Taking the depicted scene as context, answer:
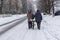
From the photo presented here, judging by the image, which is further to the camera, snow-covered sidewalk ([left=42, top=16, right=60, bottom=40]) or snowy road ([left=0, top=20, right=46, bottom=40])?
snow-covered sidewalk ([left=42, top=16, right=60, bottom=40])

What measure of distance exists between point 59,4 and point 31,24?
106 meters

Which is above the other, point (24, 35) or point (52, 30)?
point (24, 35)

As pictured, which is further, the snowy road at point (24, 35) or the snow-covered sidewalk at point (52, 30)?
the snow-covered sidewalk at point (52, 30)

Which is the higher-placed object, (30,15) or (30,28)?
(30,15)

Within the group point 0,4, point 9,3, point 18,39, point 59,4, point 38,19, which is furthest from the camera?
point 59,4

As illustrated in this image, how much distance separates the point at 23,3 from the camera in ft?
406

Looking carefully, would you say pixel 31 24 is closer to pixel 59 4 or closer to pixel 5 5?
pixel 5 5

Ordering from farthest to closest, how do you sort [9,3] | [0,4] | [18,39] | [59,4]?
1. [59,4]
2. [9,3]
3. [0,4]
4. [18,39]

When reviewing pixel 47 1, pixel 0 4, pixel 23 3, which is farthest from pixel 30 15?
pixel 23 3

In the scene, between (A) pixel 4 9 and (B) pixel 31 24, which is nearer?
(B) pixel 31 24

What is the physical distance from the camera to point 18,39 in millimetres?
11562

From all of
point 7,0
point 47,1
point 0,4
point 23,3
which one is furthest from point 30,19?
point 23,3

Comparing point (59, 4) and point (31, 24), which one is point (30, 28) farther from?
point (59, 4)

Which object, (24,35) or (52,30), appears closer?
(24,35)
